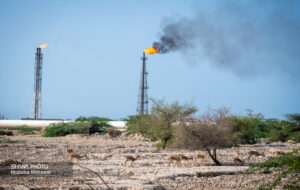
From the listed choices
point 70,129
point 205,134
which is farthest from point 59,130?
point 205,134

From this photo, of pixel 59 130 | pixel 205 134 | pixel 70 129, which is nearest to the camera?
pixel 205 134

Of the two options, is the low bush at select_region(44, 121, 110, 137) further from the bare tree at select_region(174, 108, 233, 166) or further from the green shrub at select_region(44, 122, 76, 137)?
the bare tree at select_region(174, 108, 233, 166)

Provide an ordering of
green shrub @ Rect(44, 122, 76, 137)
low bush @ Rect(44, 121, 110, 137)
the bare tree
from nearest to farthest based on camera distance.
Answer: the bare tree
green shrub @ Rect(44, 122, 76, 137)
low bush @ Rect(44, 121, 110, 137)

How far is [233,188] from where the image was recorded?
11.8 metres

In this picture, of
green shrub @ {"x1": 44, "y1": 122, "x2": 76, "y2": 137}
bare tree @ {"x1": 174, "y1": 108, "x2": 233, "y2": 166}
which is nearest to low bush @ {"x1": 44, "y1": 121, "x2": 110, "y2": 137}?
green shrub @ {"x1": 44, "y1": 122, "x2": 76, "y2": 137}

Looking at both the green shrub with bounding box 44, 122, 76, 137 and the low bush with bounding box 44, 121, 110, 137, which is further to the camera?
the low bush with bounding box 44, 121, 110, 137

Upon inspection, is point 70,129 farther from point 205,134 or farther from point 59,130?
point 205,134

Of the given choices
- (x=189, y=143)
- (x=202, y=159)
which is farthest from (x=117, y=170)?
(x=202, y=159)

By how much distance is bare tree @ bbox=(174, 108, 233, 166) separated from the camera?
16812mm

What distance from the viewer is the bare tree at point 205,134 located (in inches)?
662

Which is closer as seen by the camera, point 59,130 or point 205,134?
point 205,134

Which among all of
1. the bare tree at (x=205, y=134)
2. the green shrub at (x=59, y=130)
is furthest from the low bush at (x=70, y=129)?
the bare tree at (x=205, y=134)

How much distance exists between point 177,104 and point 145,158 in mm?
7695

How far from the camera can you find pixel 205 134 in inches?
662
